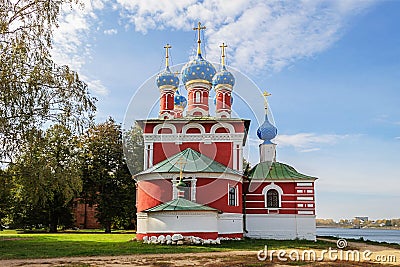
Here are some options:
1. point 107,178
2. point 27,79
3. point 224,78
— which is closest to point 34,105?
point 27,79

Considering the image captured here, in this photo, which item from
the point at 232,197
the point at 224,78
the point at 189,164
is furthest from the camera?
the point at 224,78

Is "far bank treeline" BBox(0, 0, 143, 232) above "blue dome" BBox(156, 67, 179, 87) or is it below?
below

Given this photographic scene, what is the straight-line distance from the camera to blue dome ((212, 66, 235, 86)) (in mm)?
25891

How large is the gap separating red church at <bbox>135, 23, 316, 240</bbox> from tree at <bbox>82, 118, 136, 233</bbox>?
824 cm

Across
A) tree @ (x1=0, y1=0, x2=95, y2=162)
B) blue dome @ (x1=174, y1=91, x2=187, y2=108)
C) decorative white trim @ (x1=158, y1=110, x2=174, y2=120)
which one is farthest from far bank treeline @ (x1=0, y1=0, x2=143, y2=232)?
blue dome @ (x1=174, y1=91, x2=187, y2=108)

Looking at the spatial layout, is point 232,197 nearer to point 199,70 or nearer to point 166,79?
point 199,70

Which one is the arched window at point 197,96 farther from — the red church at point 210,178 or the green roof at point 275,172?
the green roof at point 275,172

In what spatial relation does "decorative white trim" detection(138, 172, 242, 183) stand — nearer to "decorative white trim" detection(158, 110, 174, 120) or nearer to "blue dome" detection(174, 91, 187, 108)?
"decorative white trim" detection(158, 110, 174, 120)

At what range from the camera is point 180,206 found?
59.3ft

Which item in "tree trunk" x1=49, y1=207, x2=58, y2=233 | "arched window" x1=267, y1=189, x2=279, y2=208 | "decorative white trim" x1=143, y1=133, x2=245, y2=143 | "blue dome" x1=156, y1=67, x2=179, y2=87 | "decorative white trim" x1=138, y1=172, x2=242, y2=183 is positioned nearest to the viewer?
"decorative white trim" x1=138, y1=172, x2=242, y2=183

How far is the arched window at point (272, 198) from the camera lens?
79.0 feet

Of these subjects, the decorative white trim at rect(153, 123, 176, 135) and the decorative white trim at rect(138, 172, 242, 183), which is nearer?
the decorative white trim at rect(138, 172, 242, 183)

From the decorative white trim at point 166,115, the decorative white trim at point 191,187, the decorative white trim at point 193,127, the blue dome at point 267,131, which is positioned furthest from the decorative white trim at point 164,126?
the blue dome at point 267,131

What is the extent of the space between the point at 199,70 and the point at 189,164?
7.00 meters
